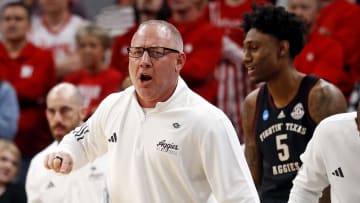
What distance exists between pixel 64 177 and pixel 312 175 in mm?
2501

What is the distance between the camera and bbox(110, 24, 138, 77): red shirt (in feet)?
30.6

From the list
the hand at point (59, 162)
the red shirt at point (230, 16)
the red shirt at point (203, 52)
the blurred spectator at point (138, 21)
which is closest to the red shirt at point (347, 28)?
the red shirt at point (230, 16)

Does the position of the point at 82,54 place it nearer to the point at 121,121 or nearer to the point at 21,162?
the point at 21,162

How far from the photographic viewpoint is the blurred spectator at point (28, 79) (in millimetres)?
9172

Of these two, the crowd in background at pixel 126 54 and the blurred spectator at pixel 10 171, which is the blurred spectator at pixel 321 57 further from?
the blurred spectator at pixel 10 171

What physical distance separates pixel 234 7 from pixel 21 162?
2.49 meters

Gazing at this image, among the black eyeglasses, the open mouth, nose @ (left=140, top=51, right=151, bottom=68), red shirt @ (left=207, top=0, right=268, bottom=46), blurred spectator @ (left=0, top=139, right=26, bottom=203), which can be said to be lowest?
blurred spectator @ (left=0, top=139, right=26, bottom=203)

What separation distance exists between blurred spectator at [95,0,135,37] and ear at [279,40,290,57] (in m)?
3.26

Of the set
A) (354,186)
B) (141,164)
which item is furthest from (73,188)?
(354,186)

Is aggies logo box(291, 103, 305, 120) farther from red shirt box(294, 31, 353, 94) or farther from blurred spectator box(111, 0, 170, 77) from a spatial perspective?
blurred spectator box(111, 0, 170, 77)

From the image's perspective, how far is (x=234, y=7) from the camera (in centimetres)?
903

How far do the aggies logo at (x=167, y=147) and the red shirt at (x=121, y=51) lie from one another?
4040 mm

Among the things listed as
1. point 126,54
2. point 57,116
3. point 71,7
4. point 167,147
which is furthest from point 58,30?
point 167,147

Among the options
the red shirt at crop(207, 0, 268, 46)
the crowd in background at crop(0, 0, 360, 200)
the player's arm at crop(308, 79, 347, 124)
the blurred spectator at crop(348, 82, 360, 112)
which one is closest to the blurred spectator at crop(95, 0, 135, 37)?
the crowd in background at crop(0, 0, 360, 200)
